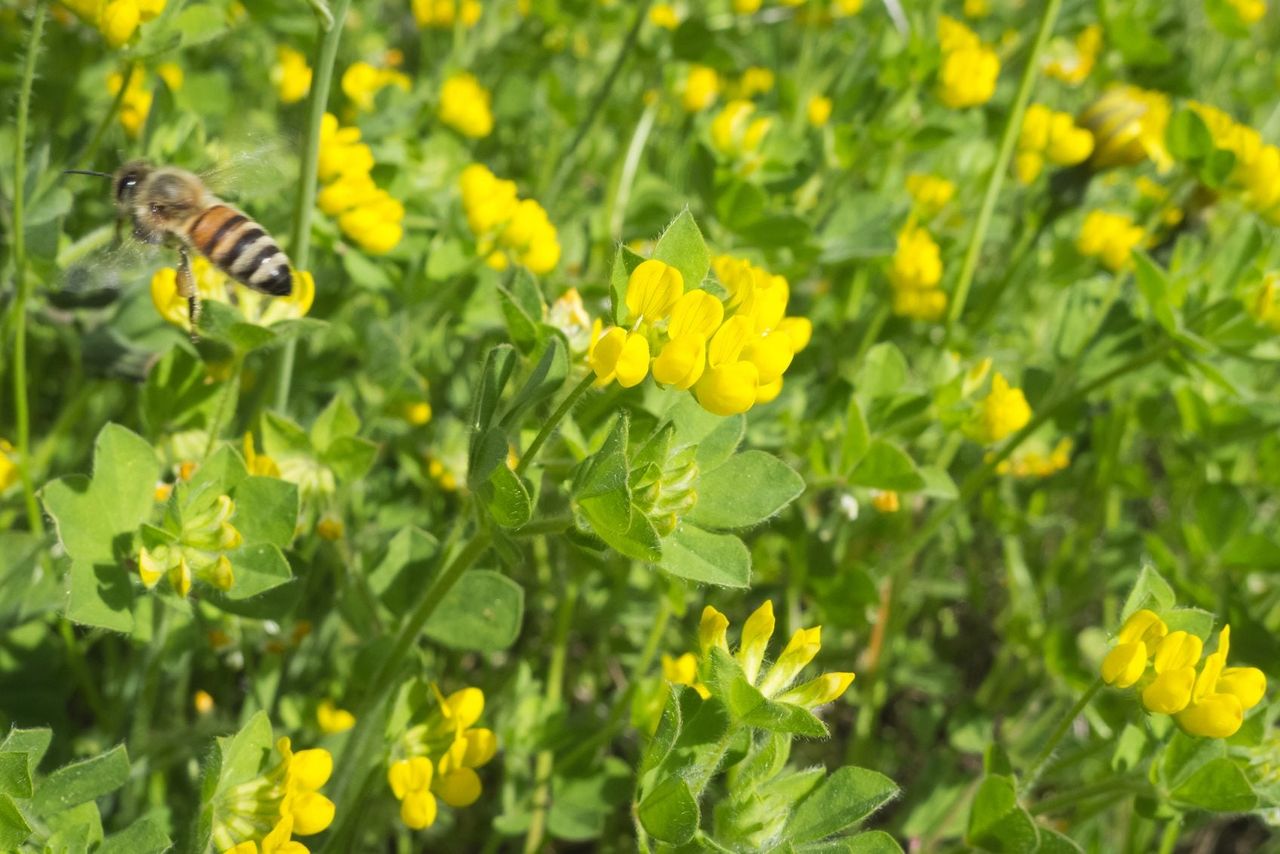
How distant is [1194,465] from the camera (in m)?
3.56

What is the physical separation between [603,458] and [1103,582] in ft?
8.14

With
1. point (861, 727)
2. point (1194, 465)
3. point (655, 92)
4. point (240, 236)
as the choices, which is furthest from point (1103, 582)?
point (240, 236)

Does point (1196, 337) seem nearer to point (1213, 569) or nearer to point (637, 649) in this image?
point (1213, 569)

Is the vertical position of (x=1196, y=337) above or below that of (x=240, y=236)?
below

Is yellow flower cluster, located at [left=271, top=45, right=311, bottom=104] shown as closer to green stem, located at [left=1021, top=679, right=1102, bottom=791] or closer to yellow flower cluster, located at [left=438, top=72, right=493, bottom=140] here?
yellow flower cluster, located at [left=438, top=72, right=493, bottom=140]

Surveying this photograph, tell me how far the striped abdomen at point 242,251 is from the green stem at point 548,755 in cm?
102

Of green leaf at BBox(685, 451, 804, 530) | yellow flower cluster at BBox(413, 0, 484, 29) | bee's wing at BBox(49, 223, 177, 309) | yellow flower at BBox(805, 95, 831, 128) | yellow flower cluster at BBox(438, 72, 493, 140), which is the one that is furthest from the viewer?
yellow flower cluster at BBox(413, 0, 484, 29)

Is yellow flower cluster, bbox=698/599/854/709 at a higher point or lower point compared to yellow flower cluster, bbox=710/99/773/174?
higher

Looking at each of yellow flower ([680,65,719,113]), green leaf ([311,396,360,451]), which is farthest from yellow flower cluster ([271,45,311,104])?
green leaf ([311,396,360,451])

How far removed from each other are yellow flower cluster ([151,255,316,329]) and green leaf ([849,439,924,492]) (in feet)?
3.66

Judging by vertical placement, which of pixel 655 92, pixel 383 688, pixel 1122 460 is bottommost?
pixel 1122 460

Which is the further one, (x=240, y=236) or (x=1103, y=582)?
(x=1103, y=582)

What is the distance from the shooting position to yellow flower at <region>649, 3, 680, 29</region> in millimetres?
3943

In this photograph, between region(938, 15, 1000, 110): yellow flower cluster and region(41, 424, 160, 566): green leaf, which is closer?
region(41, 424, 160, 566): green leaf
